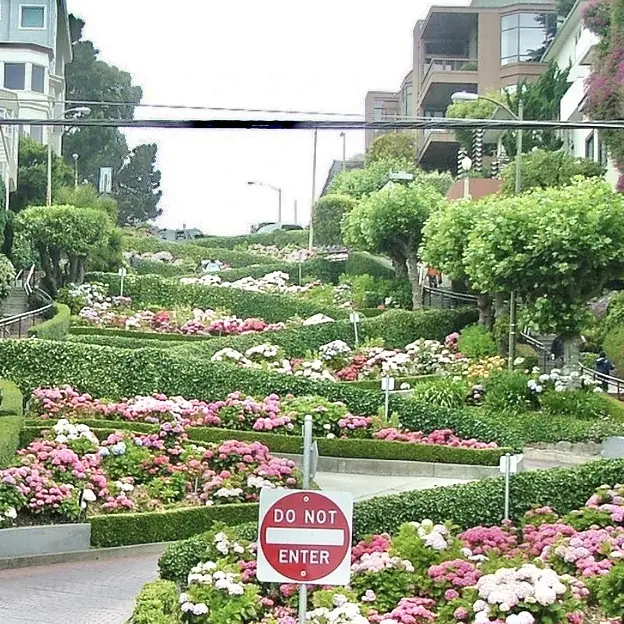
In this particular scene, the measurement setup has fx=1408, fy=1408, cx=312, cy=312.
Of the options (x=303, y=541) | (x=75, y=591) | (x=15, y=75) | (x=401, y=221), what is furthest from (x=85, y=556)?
(x=15, y=75)

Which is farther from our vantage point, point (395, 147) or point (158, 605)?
point (395, 147)

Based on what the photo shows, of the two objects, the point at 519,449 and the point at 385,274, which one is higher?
the point at 385,274

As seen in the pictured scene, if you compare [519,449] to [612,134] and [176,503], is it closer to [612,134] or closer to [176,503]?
[176,503]

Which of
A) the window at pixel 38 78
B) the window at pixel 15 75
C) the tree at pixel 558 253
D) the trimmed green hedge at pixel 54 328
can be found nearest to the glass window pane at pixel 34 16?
the window at pixel 38 78

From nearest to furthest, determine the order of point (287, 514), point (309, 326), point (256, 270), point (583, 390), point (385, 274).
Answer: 1. point (287, 514)
2. point (583, 390)
3. point (309, 326)
4. point (385, 274)
5. point (256, 270)

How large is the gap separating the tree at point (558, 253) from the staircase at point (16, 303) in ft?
62.0

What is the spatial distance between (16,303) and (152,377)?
18690 millimetres

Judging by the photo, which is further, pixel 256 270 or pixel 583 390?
pixel 256 270

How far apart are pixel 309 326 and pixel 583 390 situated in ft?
34.0

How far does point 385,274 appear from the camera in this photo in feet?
183

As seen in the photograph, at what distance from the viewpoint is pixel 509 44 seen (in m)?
78.2

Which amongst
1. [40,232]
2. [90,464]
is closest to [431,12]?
[40,232]

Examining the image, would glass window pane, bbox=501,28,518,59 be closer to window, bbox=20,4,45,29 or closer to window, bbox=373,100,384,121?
window, bbox=20,4,45,29

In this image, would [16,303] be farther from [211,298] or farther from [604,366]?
[604,366]
